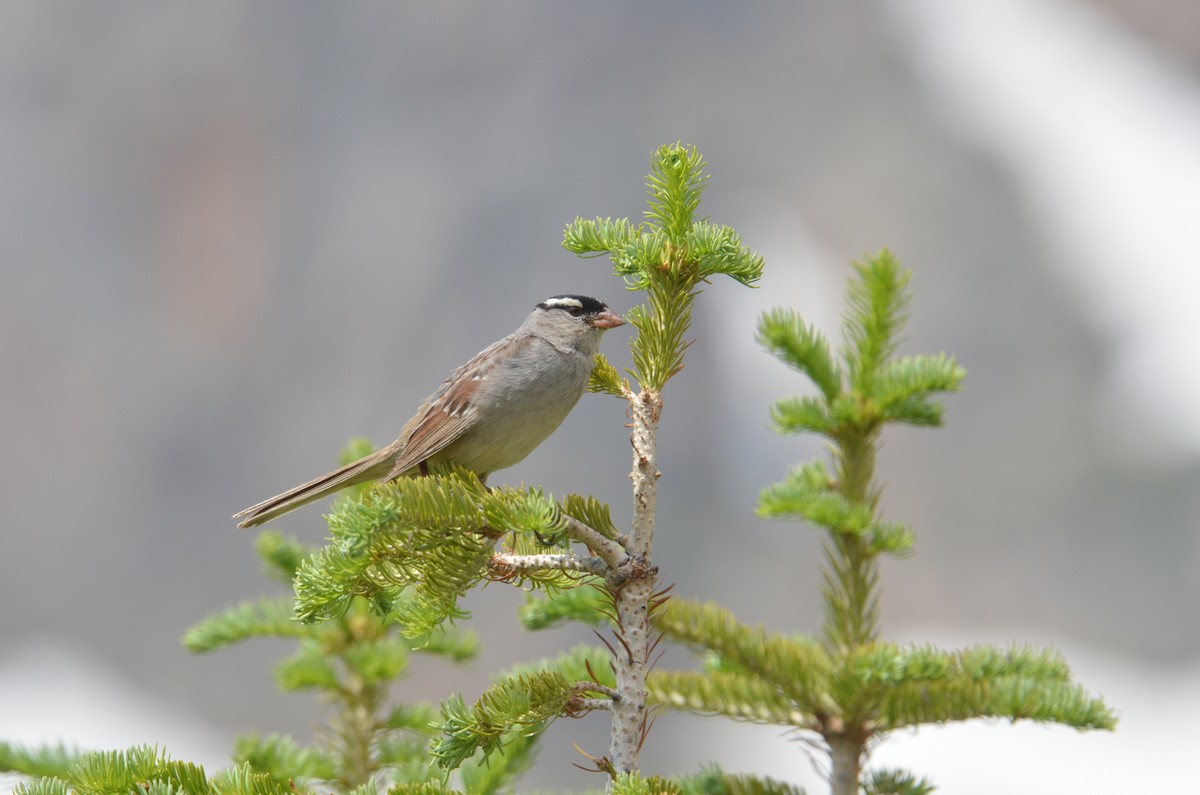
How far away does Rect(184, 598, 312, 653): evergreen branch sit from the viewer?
2.27 m

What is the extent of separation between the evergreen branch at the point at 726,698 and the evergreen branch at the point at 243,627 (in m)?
0.85

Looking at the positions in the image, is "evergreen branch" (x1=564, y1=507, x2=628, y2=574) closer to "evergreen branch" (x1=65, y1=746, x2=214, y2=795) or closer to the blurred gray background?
"evergreen branch" (x1=65, y1=746, x2=214, y2=795)

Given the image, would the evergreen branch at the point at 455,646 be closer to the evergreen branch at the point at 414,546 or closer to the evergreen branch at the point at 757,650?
the evergreen branch at the point at 757,650

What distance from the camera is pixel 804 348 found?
7.41 feet

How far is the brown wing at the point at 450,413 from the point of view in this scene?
8.15 ft

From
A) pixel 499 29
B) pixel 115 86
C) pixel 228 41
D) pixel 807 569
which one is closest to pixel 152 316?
pixel 115 86

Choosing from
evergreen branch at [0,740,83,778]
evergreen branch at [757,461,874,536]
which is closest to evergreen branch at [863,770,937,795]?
evergreen branch at [757,461,874,536]

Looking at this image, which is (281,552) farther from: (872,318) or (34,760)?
(872,318)

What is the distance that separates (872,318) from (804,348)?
20 centimetres

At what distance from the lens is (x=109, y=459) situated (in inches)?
596

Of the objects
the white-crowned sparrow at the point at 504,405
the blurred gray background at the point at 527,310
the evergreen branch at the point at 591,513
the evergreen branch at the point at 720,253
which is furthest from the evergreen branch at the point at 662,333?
the blurred gray background at the point at 527,310

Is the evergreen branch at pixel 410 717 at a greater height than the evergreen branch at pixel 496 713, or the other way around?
the evergreen branch at pixel 410 717

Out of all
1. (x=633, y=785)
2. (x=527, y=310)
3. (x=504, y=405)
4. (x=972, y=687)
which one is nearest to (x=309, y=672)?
(x=504, y=405)

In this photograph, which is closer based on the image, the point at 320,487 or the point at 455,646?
the point at 455,646
